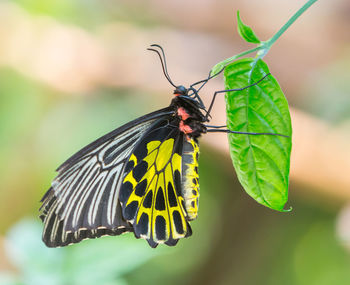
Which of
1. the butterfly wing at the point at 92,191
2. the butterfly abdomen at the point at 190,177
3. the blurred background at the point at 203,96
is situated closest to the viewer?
the butterfly abdomen at the point at 190,177

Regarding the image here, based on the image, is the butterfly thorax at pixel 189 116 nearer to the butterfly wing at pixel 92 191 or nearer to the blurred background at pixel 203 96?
the butterfly wing at pixel 92 191

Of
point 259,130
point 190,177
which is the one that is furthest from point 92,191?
point 259,130

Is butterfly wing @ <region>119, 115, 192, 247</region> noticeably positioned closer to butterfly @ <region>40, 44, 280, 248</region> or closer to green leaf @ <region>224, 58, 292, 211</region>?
butterfly @ <region>40, 44, 280, 248</region>

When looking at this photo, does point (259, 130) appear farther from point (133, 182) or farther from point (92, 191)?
point (92, 191)

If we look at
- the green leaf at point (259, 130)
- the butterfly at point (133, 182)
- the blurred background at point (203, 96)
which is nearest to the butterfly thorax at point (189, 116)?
the butterfly at point (133, 182)

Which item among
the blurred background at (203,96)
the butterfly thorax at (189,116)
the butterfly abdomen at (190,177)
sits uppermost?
the blurred background at (203,96)

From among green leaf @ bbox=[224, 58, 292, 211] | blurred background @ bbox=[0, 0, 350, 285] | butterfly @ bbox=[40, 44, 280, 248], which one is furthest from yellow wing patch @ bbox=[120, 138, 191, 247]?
blurred background @ bbox=[0, 0, 350, 285]

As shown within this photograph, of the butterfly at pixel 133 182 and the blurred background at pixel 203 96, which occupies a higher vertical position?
the blurred background at pixel 203 96
